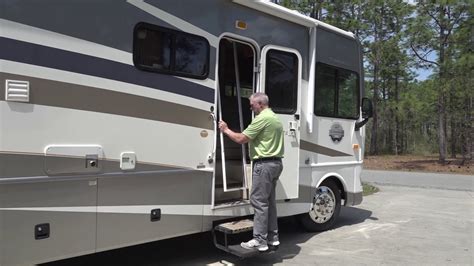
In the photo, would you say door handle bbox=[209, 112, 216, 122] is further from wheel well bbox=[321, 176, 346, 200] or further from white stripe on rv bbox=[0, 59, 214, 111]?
wheel well bbox=[321, 176, 346, 200]

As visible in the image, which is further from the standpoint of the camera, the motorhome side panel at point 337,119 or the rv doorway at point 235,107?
the motorhome side panel at point 337,119

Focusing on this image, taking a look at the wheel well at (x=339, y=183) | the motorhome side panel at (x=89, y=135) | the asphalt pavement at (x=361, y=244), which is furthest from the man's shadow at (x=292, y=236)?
the motorhome side panel at (x=89, y=135)

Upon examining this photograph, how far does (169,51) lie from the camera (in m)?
4.66

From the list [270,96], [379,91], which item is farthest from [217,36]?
[379,91]

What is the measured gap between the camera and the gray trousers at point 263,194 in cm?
525

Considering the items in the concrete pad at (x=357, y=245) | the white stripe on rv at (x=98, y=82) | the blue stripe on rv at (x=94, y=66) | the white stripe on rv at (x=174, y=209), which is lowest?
the concrete pad at (x=357, y=245)

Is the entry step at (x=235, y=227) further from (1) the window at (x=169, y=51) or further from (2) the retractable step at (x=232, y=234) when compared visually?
(1) the window at (x=169, y=51)

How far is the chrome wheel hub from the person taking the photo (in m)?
6.88

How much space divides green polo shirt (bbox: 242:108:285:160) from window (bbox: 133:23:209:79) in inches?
31.8

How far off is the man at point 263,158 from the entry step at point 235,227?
0.34ft

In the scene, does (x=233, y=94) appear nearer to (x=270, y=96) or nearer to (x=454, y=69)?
(x=270, y=96)

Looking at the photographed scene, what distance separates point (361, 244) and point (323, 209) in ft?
2.48

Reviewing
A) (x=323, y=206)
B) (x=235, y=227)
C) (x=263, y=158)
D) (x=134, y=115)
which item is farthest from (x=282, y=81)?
(x=134, y=115)

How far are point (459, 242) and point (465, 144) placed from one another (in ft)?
55.2
